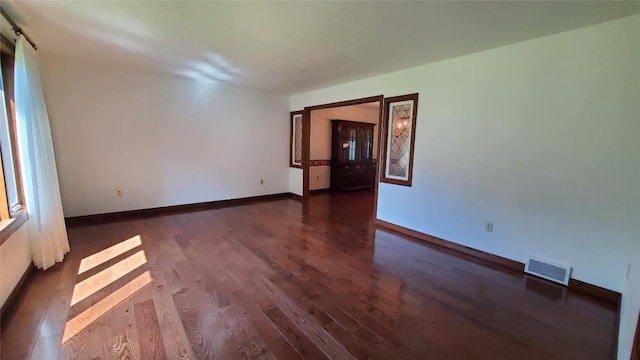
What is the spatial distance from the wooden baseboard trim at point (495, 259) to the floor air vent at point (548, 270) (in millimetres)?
59

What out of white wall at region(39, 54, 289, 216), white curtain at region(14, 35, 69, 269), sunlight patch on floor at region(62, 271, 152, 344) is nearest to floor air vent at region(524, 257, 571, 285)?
sunlight patch on floor at region(62, 271, 152, 344)

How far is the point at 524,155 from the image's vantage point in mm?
2762

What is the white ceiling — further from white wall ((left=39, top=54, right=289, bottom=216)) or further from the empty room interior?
white wall ((left=39, top=54, right=289, bottom=216))

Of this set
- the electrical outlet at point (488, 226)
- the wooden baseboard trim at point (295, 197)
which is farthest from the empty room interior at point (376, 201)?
the wooden baseboard trim at point (295, 197)

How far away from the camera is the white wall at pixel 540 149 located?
2.26 m

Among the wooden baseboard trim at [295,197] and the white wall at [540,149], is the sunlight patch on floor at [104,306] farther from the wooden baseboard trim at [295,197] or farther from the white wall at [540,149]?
the wooden baseboard trim at [295,197]

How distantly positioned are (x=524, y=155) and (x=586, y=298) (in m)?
1.40

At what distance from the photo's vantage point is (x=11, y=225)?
2146 millimetres

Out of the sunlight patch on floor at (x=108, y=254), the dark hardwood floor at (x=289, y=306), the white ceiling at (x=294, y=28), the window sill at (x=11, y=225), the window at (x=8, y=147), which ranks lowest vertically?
the dark hardwood floor at (x=289, y=306)

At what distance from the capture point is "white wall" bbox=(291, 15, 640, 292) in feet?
7.41

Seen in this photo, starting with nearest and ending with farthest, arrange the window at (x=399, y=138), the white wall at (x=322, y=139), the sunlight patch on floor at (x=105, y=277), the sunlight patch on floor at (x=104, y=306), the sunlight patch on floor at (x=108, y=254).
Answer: the sunlight patch on floor at (x=104, y=306)
the sunlight patch on floor at (x=105, y=277)
the sunlight patch on floor at (x=108, y=254)
the window at (x=399, y=138)
the white wall at (x=322, y=139)

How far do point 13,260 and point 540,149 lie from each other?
4.84 m

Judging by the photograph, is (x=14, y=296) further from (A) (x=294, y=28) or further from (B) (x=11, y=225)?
(A) (x=294, y=28)

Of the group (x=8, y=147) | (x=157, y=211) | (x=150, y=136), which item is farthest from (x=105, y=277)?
(x=150, y=136)
